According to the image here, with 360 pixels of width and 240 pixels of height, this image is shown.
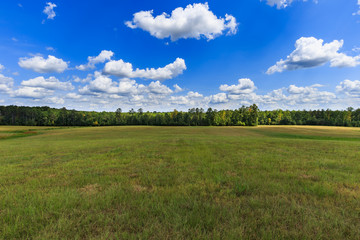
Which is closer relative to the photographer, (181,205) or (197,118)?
(181,205)

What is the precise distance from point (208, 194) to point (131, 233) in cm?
266

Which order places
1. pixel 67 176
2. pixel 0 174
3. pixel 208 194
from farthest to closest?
pixel 0 174 → pixel 67 176 → pixel 208 194

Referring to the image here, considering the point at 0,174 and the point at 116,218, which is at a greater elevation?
the point at 116,218

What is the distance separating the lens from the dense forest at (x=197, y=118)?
107812 mm

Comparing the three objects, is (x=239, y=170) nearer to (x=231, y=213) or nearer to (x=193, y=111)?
(x=231, y=213)

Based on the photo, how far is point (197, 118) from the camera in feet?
370

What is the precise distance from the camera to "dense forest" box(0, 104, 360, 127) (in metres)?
108

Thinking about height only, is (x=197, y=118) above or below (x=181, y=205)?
above

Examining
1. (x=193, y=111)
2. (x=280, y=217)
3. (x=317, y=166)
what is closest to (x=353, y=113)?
(x=193, y=111)

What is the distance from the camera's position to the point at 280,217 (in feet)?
12.1

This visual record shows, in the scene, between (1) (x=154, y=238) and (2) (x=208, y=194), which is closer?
(1) (x=154, y=238)

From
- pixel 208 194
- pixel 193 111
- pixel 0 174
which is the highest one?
pixel 193 111

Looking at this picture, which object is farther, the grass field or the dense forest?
the dense forest

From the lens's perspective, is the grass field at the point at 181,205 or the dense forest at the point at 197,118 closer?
the grass field at the point at 181,205
